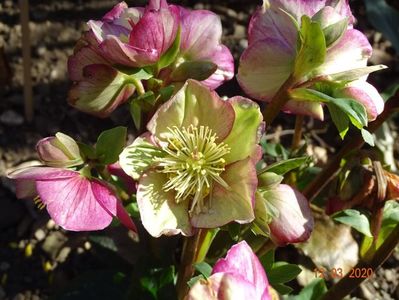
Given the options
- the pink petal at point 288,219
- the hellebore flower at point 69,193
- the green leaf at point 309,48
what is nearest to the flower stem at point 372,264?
the pink petal at point 288,219

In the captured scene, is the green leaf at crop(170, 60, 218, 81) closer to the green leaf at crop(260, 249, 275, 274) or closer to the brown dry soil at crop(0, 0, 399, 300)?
the green leaf at crop(260, 249, 275, 274)

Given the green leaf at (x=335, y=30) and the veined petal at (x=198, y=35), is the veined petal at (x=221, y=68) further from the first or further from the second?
the green leaf at (x=335, y=30)

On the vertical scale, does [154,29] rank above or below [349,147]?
above

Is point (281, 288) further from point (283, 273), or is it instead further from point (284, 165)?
point (284, 165)

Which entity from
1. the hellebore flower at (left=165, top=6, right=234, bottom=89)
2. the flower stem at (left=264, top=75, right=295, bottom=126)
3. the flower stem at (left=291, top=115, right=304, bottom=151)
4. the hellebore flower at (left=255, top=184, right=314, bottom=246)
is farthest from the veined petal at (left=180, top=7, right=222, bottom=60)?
the flower stem at (left=291, top=115, right=304, bottom=151)

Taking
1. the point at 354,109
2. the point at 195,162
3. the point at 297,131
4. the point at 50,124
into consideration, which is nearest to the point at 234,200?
the point at 195,162

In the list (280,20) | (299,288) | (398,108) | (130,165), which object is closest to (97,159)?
(130,165)
